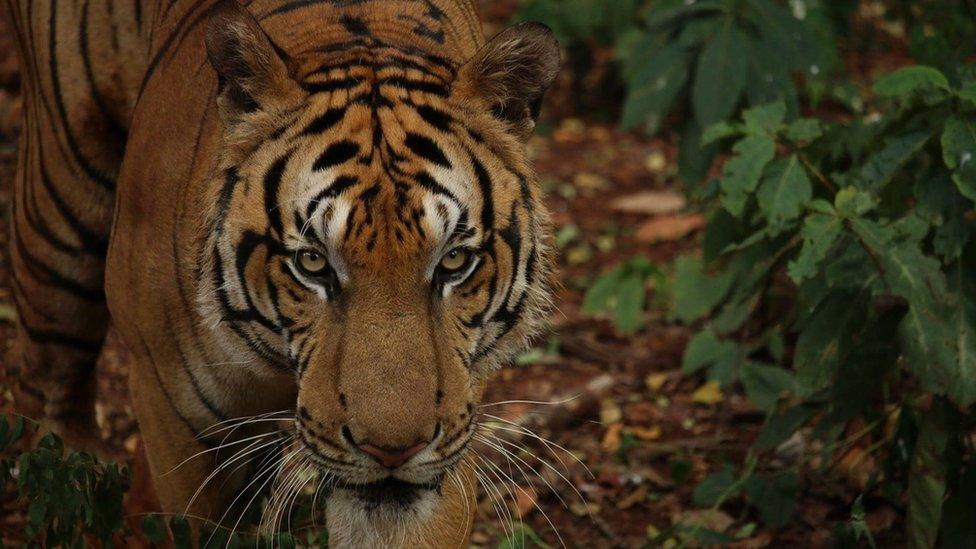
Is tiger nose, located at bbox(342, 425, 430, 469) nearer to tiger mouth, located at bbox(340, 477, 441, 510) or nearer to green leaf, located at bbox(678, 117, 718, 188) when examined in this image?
tiger mouth, located at bbox(340, 477, 441, 510)

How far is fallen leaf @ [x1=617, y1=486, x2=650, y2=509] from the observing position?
13.3 feet

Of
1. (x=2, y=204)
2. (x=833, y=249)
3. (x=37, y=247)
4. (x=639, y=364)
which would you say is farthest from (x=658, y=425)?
(x=2, y=204)

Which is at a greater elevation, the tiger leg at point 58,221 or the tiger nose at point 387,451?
the tiger leg at point 58,221

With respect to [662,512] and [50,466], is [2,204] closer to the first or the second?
[662,512]

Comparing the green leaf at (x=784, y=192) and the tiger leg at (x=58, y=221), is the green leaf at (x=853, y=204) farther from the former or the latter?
the tiger leg at (x=58, y=221)

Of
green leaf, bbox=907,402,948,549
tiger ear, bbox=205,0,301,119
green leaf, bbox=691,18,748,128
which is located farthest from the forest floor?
tiger ear, bbox=205,0,301,119

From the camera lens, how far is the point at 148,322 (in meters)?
2.75

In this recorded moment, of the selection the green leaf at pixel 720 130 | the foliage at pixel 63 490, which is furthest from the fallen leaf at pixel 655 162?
the foliage at pixel 63 490

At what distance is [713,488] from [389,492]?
56.6 inches

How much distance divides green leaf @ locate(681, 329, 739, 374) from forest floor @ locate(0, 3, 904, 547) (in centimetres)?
23

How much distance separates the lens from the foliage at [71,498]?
7.80 feet

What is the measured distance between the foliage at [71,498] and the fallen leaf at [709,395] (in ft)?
7.38

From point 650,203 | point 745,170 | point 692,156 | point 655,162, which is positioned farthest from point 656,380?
point 655,162

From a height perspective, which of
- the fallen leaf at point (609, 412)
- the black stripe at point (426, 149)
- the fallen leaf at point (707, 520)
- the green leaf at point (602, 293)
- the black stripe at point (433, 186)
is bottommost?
the fallen leaf at point (707, 520)
